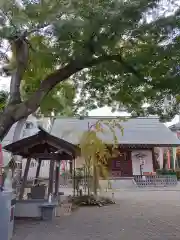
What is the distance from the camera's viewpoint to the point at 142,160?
945 inches

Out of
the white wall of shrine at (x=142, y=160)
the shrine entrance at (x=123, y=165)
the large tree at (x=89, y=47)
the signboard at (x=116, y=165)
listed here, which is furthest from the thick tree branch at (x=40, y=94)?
the signboard at (x=116, y=165)

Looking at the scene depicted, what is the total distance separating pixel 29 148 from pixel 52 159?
2.99 feet

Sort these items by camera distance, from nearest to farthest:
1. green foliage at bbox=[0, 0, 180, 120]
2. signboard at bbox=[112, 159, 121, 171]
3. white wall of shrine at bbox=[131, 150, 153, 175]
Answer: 1. green foliage at bbox=[0, 0, 180, 120]
2. white wall of shrine at bbox=[131, 150, 153, 175]
3. signboard at bbox=[112, 159, 121, 171]

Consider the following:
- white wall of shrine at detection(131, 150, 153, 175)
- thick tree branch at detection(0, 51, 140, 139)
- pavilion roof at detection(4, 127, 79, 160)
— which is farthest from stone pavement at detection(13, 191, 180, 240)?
white wall of shrine at detection(131, 150, 153, 175)

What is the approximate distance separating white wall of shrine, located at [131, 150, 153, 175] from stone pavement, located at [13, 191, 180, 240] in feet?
41.8

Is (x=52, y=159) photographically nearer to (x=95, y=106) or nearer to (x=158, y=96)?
(x=95, y=106)

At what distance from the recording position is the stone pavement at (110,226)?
22.9 ft

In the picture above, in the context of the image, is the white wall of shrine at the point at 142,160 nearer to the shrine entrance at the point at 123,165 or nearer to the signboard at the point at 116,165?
the shrine entrance at the point at 123,165

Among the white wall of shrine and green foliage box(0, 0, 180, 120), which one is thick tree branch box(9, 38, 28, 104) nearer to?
green foliage box(0, 0, 180, 120)

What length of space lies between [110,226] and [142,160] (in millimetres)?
16388

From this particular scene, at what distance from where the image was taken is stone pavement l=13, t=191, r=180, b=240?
6965 mm

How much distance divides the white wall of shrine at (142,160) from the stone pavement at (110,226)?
1275 centimetres

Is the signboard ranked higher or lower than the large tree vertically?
lower

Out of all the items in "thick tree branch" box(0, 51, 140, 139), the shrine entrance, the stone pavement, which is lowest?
the stone pavement
